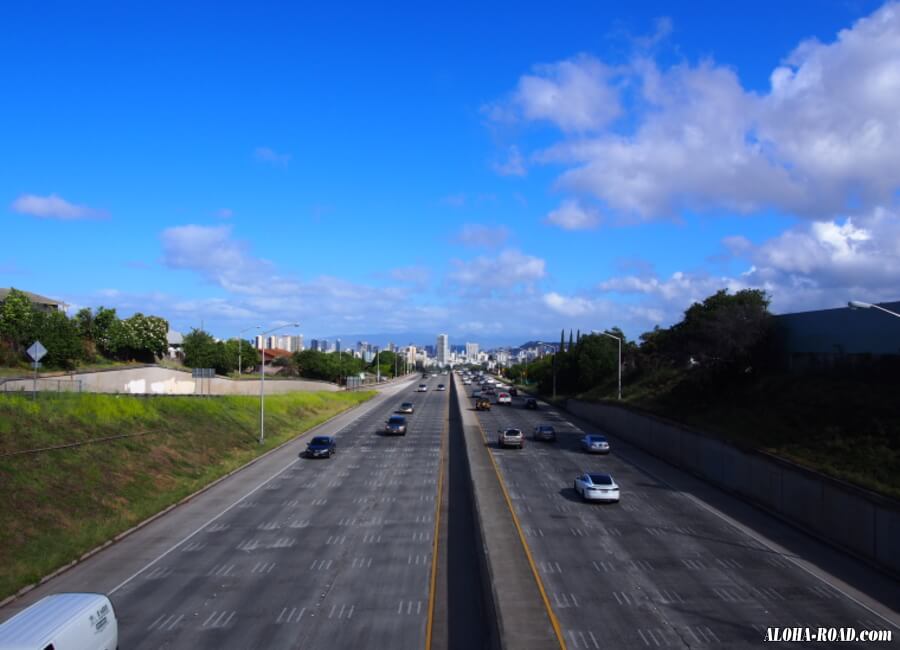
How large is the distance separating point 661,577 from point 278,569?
11.2 m

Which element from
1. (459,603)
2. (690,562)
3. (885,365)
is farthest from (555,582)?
(885,365)

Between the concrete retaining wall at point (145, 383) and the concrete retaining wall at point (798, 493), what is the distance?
127 feet

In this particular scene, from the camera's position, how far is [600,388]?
289 feet

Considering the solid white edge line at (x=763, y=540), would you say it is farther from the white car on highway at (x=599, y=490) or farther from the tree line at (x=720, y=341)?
the tree line at (x=720, y=341)

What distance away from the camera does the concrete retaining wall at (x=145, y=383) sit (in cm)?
4766

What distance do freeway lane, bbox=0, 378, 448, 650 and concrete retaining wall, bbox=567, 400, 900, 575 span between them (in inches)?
545

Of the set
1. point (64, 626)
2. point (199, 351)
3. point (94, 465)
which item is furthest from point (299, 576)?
point (199, 351)

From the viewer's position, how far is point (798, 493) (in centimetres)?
2770

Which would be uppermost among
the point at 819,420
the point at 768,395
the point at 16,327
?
the point at 16,327

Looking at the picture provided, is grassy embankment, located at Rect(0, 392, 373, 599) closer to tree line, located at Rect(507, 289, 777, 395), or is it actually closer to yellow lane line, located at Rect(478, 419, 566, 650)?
yellow lane line, located at Rect(478, 419, 566, 650)

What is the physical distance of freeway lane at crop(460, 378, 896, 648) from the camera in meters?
16.4

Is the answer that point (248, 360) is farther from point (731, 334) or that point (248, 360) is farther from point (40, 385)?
point (731, 334)

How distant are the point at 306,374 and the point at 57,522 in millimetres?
107514

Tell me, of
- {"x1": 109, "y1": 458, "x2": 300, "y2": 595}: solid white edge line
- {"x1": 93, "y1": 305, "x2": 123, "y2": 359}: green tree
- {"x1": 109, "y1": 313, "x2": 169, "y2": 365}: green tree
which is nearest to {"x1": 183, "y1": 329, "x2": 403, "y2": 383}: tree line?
{"x1": 109, "y1": 313, "x2": 169, "y2": 365}: green tree
